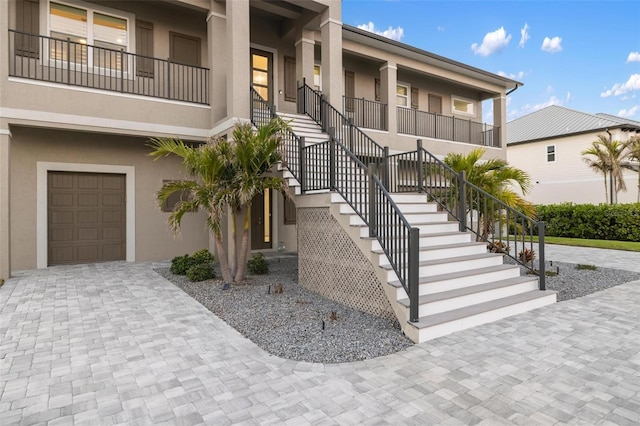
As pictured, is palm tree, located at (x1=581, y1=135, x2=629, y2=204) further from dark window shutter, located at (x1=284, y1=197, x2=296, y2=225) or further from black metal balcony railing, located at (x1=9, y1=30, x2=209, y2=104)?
black metal balcony railing, located at (x1=9, y1=30, x2=209, y2=104)

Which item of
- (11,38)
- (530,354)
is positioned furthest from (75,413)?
(11,38)

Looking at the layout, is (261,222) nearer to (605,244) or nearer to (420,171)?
(420,171)

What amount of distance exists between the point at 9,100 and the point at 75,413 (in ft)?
23.3

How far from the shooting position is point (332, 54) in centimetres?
953

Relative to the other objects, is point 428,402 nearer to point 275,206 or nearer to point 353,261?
point 353,261

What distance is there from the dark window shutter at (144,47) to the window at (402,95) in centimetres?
878

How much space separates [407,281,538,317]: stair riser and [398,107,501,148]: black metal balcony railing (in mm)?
7995

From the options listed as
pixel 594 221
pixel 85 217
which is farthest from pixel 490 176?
pixel 594 221

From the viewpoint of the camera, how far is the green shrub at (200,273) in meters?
7.14

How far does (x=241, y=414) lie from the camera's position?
264 cm

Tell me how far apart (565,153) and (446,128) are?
1273 centimetres

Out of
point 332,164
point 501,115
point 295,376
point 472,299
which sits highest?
point 501,115

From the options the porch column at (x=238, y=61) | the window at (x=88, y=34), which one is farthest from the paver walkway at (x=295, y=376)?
the window at (x=88, y=34)

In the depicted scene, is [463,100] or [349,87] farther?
[463,100]
